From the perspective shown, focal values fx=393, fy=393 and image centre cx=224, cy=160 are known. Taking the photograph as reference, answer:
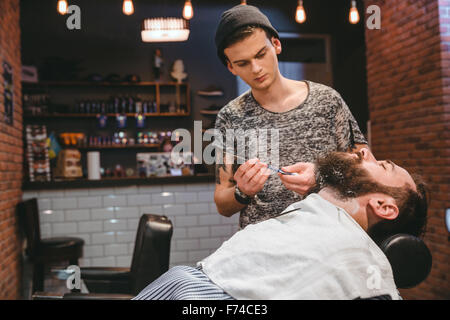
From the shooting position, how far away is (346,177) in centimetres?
121

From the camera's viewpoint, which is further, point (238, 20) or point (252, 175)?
point (238, 20)

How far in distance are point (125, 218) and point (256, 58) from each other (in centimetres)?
271

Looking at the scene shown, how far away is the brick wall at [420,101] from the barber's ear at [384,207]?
9.28ft

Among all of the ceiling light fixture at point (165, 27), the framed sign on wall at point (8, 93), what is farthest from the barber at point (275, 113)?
the ceiling light fixture at point (165, 27)

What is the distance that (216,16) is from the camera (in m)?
6.58

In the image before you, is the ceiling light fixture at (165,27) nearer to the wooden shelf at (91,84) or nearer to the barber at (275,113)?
the wooden shelf at (91,84)

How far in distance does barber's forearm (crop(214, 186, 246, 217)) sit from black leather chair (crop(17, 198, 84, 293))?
7.38 ft

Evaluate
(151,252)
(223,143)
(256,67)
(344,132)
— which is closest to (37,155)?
(151,252)

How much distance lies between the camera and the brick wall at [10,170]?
3227 millimetres

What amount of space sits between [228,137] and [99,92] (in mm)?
5060

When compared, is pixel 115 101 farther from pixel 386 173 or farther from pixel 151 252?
pixel 386 173

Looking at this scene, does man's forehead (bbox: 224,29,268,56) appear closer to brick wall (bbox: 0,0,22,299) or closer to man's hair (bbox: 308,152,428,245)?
man's hair (bbox: 308,152,428,245)

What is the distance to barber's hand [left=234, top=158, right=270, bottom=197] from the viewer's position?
133 cm
